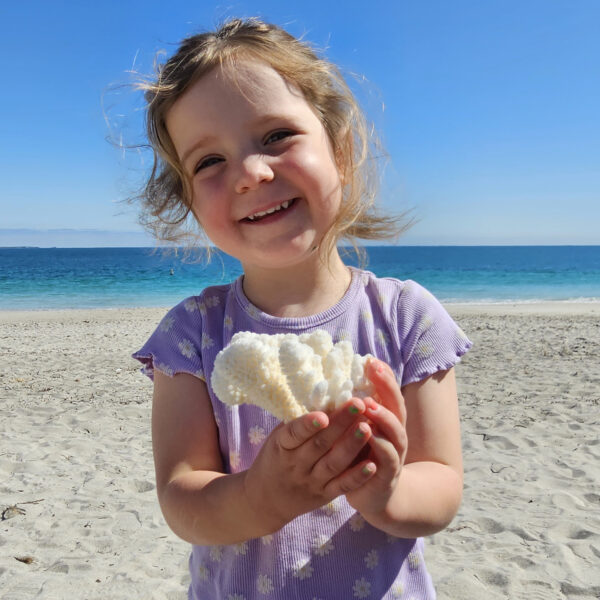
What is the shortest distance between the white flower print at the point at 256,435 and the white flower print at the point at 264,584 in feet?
1.13

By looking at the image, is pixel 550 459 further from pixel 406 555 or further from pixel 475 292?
pixel 475 292

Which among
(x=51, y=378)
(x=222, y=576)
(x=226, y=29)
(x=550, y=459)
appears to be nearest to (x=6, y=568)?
(x=222, y=576)

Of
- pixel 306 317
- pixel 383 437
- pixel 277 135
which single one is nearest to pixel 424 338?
pixel 306 317

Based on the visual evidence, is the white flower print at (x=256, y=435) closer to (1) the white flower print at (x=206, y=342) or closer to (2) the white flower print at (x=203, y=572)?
(1) the white flower print at (x=206, y=342)

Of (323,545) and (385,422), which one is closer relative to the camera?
(385,422)

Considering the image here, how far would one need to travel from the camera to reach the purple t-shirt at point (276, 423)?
60.6 inches

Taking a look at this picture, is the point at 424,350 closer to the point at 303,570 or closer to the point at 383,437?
the point at 383,437

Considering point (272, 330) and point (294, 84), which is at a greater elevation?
point (294, 84)

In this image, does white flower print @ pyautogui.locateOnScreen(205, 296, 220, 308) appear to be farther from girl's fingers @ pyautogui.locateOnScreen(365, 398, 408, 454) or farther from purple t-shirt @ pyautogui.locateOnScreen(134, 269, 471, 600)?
girl's fingers @ pyautogui.locateOnScreen(365, 398, 408, 454)

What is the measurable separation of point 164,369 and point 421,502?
0.78 meters

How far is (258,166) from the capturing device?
152cm

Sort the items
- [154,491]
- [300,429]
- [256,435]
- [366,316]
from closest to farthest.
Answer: [300,429] < [256,435] < [366,316] < [154,491]

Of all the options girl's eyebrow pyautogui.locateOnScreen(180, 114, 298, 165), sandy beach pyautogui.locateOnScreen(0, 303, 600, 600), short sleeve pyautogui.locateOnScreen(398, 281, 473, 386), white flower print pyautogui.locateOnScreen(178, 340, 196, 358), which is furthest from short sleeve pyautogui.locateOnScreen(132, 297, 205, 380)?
sandy beach pyautogui.locateOnScreen(0, 303, 600, 600)

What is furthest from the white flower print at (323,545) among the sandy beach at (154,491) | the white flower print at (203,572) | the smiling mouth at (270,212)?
the sandy beach at (154,491)
